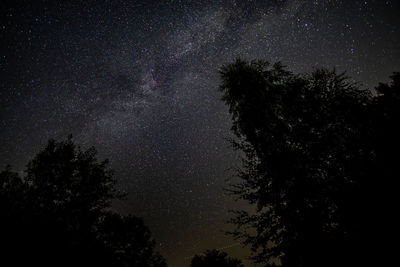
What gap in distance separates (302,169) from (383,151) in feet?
10.6

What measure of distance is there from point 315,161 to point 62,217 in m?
11.2

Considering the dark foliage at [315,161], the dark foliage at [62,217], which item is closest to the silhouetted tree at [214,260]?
the dark foliage at [62,217]

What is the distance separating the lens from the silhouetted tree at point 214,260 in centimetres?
2117

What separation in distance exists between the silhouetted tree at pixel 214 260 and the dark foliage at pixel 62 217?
203 inches

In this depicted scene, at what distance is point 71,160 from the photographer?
496 inches

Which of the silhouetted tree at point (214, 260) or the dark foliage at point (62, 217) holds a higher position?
the dark foliage at point (62, 217)

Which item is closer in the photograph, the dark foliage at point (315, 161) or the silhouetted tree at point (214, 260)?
the dark foliage at point (315, 161)

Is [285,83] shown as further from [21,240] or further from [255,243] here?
[21,240]

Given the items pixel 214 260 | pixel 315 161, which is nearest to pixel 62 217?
pixel 315 161

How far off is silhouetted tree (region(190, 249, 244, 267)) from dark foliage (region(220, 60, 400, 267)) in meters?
15.4

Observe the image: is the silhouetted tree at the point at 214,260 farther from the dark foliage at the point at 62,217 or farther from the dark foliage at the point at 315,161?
the dark foliage at the point at 315,161

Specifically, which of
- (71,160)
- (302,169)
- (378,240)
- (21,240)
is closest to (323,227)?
(378,240)

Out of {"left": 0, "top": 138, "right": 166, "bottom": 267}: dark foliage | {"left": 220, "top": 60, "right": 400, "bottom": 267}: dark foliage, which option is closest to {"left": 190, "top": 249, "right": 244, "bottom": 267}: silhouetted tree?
{"left": 0, "top": 138, "right": 166, "bottom": 267}: dark foliage

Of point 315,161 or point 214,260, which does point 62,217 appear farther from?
point 214,260
